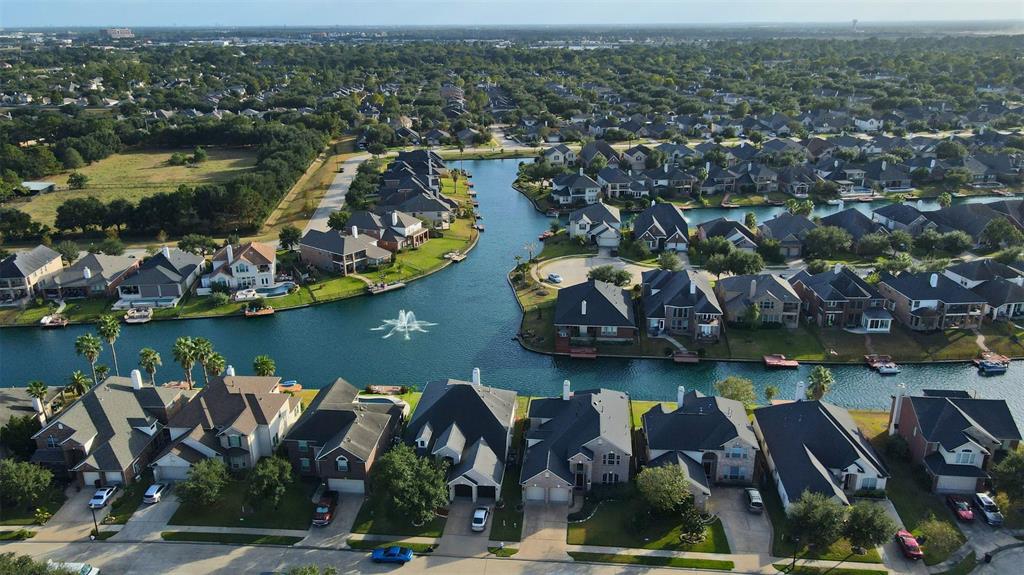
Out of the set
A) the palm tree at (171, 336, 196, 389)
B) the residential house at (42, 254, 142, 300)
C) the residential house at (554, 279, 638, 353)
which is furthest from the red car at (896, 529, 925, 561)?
the residential house at (42, 254, 142, 300)

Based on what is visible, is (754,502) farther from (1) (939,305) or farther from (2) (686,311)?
(1) (939,305)

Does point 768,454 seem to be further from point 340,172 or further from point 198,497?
point 340,172

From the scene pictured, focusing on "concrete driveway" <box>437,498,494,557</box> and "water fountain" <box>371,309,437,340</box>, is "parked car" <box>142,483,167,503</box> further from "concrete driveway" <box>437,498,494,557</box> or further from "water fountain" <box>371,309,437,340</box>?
"water fountain" <box>371,309,437,340</box>

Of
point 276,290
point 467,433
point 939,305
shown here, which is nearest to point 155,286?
point 276,290

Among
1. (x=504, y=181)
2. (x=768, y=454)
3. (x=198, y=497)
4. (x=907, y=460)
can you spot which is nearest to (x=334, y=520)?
(x=198, y=497)

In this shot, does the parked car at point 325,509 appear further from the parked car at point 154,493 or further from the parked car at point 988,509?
the parked car at point 988,509

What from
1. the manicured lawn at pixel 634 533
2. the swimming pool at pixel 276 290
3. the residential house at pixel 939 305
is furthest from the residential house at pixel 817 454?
the swimming pool at pixel 276 290
